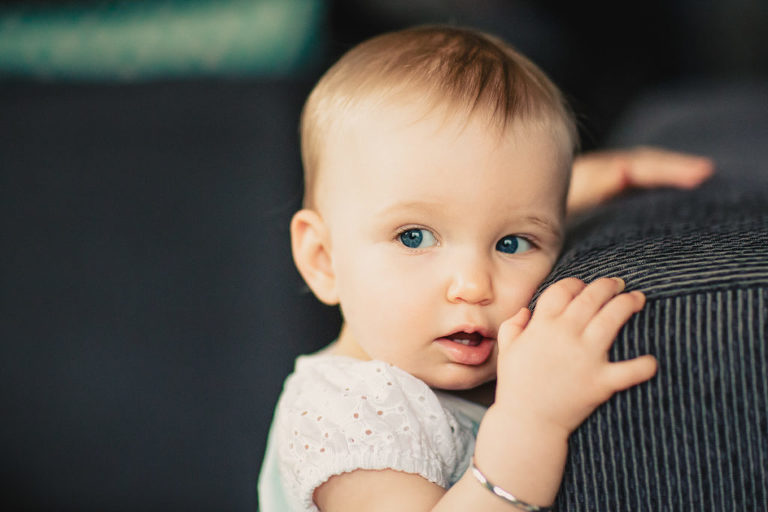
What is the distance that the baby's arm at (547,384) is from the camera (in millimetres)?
554

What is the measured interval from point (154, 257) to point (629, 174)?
1.01 metres

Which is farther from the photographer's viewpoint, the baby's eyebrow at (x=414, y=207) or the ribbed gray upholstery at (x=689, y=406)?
the baby's eyebrow at (x=414, y=207)

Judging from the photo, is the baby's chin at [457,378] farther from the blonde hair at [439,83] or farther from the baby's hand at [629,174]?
the baby's hand at [629,174]

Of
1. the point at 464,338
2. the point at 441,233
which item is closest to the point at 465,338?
the point at 464,338

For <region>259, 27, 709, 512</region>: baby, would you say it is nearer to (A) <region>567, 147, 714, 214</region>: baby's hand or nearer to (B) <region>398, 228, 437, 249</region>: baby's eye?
(B) <region>398, 228, 437, 249</region>: baby's eye

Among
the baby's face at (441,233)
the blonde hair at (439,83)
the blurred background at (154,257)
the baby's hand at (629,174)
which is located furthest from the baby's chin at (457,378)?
the blurred background at (154,257)

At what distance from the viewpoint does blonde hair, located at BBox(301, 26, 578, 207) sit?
716 mm

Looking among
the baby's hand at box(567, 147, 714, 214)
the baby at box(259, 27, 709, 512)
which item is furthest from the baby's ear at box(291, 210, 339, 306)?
the baby's hand at box(567, 147, 714, 214)

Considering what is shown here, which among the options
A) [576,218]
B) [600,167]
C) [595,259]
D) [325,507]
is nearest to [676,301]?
[595,259]

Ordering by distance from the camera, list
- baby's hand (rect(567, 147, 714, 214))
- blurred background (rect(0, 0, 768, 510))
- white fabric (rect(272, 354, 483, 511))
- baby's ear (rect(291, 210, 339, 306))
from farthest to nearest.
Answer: blurred background (rect(0, 0, 768, 510)) → baby's hand (rect(567, 147, 714, 214)) → baby's ear (rect(291, 210, 339, 306)) → white fabric (rect(272, 354, 483, 511))

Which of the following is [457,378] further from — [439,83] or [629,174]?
[629,174]

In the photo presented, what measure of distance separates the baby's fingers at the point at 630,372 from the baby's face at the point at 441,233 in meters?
0.16

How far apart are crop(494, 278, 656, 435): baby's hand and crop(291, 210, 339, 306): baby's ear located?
0.26 m

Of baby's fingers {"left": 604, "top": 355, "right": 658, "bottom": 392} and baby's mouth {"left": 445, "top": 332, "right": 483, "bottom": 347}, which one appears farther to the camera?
baby's mouth {"left": 445, "top": 332, "right": 483, "bottom": 347}
